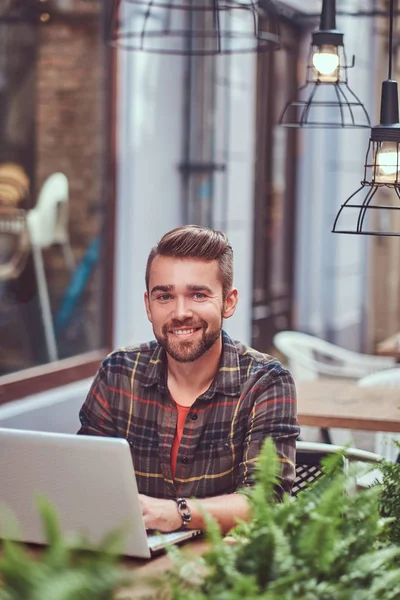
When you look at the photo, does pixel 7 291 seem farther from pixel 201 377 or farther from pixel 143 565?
pixel 143 565

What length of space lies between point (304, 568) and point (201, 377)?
1300mm

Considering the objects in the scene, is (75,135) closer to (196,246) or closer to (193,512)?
(196,246)

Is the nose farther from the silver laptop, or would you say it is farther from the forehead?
the silver laptop

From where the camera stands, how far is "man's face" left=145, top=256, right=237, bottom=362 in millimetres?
2844

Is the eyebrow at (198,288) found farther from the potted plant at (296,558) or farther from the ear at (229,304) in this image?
the potted plant at (296,558)

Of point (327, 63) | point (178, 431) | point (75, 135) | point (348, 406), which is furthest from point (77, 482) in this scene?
point (75, 135)

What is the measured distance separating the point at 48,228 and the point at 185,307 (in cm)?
337

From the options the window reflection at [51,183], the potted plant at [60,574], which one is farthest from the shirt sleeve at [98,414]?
the window reflection at [51,183]

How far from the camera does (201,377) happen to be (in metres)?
2.94

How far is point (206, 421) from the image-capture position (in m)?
2.87

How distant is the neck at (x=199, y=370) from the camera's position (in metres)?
2.93

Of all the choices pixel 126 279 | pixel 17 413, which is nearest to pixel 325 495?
pixel 17 413

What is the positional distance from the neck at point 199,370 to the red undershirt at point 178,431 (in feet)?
0.18

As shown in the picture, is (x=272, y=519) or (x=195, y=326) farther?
(x=195, y=326)
